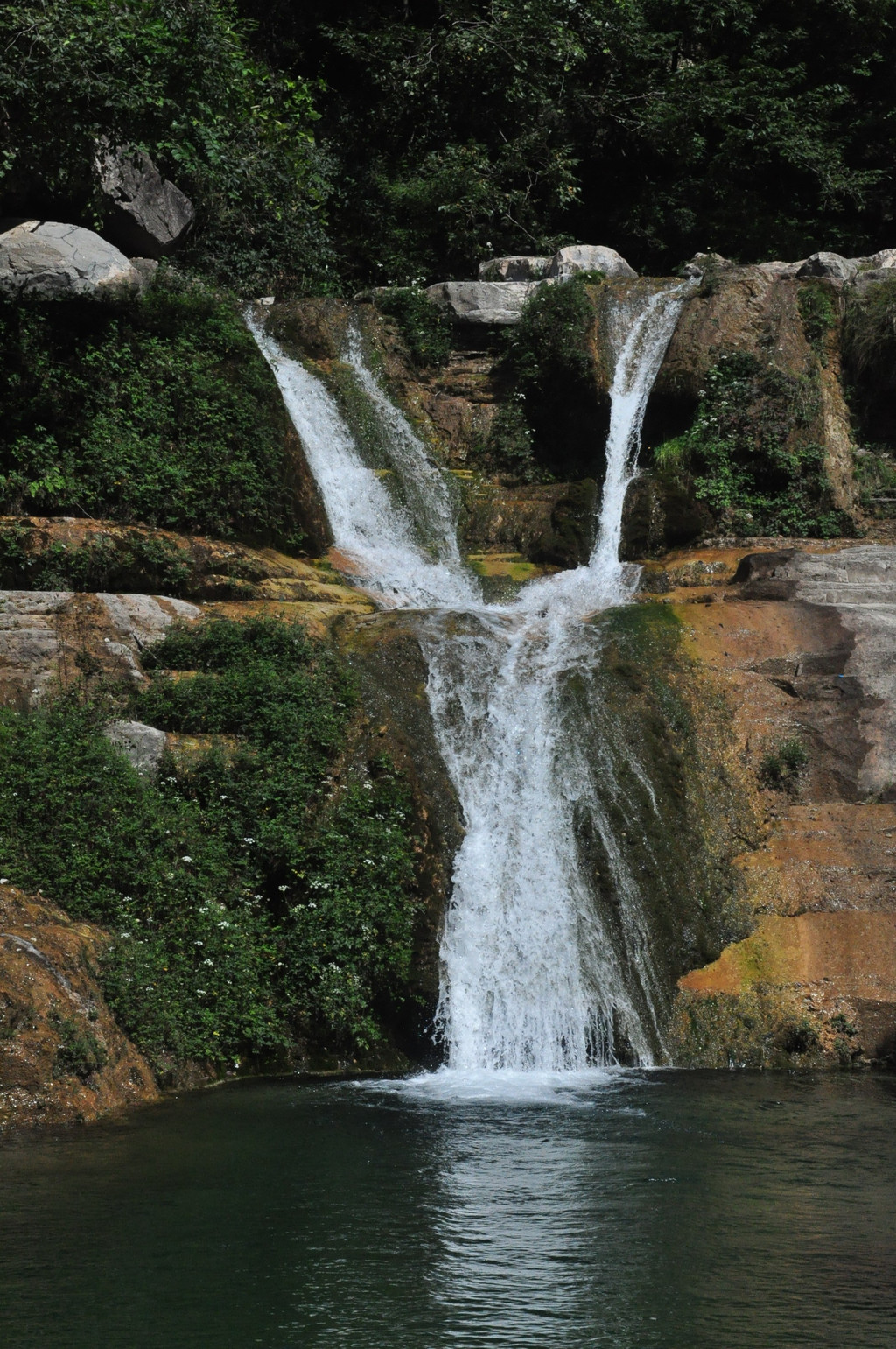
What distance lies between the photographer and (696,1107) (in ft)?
30.2

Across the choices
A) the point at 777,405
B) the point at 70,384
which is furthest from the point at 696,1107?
the point at 777,405

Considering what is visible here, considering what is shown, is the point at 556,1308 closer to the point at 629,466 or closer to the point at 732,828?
the point at 732,828

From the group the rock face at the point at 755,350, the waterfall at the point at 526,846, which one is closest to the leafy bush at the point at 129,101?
the waterfall at the point at 526,846

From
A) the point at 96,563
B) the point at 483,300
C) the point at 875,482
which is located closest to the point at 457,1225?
the point at 96,563

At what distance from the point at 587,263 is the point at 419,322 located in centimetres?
308

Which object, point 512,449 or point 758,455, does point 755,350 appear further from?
point 512,449

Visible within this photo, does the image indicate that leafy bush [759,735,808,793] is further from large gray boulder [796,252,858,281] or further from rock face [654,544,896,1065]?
large gray boulder [796,252,858,281]

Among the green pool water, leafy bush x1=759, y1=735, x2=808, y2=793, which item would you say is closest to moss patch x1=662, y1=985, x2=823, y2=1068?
the green pool water

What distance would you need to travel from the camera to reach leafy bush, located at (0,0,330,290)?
12.8 meters

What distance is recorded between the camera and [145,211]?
822 inches

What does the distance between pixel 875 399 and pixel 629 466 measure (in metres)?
3.92

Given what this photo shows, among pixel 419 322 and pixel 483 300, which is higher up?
pixel 483 300

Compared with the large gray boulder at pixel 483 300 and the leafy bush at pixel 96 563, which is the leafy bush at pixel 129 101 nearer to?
the large gray boulder at pixel 483 300

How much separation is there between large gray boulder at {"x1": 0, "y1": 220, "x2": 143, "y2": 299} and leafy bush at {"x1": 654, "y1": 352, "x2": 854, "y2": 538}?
7771 millimetres
